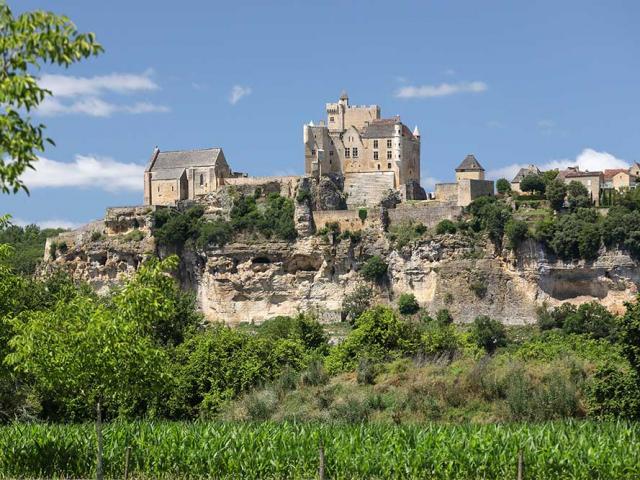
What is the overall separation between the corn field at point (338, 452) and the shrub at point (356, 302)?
189 ft

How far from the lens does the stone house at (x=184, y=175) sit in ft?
333

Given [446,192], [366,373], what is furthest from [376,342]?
[446,192]

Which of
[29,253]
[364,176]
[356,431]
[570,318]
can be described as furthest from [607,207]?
[356,431]

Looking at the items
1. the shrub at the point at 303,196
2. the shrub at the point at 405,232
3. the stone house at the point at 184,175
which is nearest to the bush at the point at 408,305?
the shrub at the point at 405,232

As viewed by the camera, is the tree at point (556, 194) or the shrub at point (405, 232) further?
the shrub at point (405, 232)

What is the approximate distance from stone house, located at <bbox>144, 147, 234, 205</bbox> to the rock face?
4.01 m

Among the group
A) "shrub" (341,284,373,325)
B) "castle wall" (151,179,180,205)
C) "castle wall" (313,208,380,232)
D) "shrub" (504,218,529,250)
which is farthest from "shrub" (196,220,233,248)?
"shrub" (504,218,529,250)

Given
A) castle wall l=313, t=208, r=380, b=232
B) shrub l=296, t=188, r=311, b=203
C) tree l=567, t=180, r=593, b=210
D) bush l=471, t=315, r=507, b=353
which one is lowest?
bush l=471, t=315, r=507, b=353

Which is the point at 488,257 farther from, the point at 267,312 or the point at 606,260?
the point at 267,312

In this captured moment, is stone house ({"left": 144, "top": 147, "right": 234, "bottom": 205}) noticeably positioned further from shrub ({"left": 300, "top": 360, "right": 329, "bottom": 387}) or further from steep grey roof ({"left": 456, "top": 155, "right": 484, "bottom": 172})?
shrub ({"left": 300, "top": 360, "right": 329, "bottom": 387})

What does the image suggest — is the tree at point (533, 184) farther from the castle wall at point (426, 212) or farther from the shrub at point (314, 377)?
the shrub at point (314, 377)

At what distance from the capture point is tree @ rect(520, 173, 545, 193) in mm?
92188

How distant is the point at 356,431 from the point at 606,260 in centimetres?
5714

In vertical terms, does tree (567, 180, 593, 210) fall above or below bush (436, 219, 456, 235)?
above
